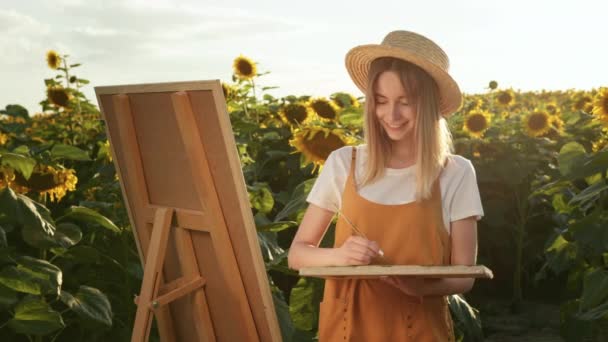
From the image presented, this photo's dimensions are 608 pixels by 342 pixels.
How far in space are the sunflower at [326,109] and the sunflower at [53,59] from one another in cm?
307

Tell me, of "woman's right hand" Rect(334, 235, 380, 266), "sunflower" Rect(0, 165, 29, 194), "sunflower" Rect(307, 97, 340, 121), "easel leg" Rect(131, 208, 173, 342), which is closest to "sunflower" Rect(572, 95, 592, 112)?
"sunflower" Rect(307, 97, 340, 121)

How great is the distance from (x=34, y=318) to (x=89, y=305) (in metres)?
0.22

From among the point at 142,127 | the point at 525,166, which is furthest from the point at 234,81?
the point at 142,127

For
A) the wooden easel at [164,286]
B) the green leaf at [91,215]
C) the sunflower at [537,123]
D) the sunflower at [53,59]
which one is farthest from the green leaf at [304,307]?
the sunflower at [53,59]

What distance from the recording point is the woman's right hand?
2455 millimetres

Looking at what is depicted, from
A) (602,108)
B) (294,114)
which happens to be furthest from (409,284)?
(294,114)

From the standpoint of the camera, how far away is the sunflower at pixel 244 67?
6.91 m

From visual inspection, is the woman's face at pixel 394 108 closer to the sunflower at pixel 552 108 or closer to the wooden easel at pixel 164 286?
the wooden easel at pixel 164 286

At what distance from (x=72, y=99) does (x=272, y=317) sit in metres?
5.20

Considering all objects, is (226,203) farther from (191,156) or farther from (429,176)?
(429,176)

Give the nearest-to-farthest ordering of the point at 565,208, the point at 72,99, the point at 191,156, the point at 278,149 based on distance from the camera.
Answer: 1. the point at 191,156
2. the point at 565,208
3. the point at 278,149
4. the point at 72,99

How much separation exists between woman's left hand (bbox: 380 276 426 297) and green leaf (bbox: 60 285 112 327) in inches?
59.5

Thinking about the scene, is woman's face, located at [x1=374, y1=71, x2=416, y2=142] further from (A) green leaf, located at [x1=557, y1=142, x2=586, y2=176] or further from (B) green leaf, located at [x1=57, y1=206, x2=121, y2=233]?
(A) green leaf, located at [x1=557, y1=142, x2=586, y2=176]

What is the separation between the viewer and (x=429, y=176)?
2.74m
